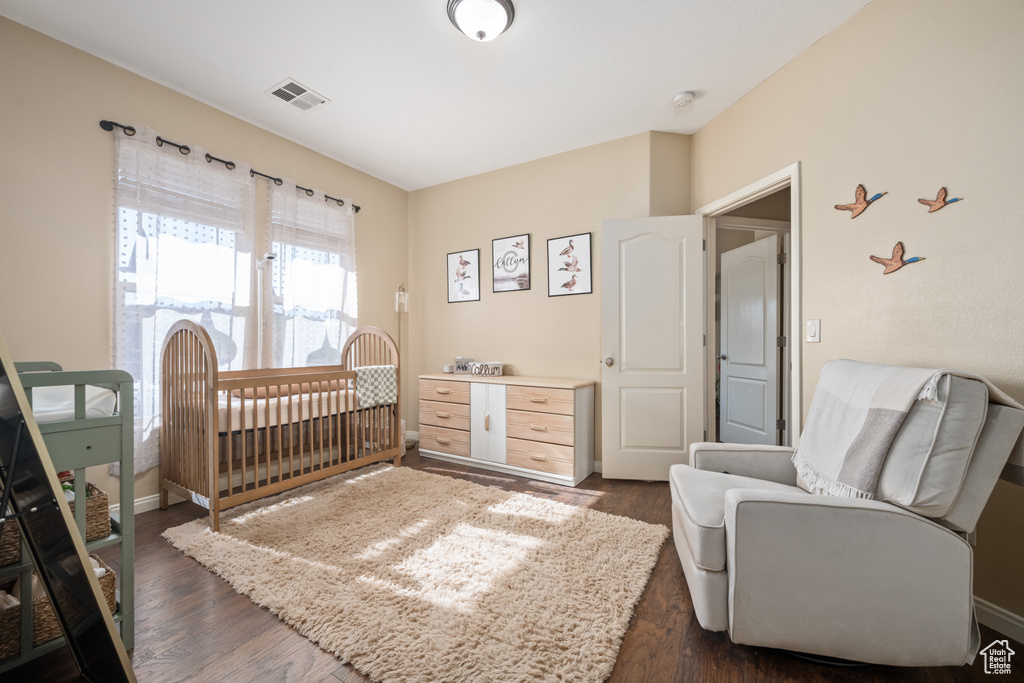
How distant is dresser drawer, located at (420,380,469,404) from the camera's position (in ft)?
11.1

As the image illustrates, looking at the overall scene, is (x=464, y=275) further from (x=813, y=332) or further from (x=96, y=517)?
(x=96, y=517)

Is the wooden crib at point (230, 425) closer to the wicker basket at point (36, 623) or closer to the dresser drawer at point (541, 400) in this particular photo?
the wicker basket at point (36, 623)

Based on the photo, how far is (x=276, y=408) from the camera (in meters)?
2.38

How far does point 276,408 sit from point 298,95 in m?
1.96

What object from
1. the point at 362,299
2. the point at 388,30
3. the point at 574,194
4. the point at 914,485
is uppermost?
the point at 388,30

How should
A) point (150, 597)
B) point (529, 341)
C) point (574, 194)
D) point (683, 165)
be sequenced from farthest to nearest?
1. point (529, 341)
2. point (574, 194)
3. point (683, 165)
4. point (150, 597)

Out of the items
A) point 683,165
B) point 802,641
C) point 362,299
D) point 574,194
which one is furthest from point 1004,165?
point 362,299

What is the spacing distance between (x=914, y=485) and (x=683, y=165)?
2674 mm

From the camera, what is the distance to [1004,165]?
1.42 metres

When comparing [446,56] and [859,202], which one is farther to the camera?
[446,56]

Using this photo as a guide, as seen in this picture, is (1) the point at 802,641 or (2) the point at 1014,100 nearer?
(1) the point at 802,641

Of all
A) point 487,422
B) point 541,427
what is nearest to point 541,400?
point 541,427

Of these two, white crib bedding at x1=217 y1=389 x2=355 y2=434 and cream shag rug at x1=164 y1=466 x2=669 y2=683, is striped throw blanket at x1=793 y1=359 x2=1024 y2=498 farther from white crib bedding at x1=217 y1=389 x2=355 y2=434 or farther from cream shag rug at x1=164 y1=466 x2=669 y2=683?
white crib bedding at x1=217 y1=389 x2=355 y2=434

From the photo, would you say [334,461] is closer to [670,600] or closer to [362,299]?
[362,299]
